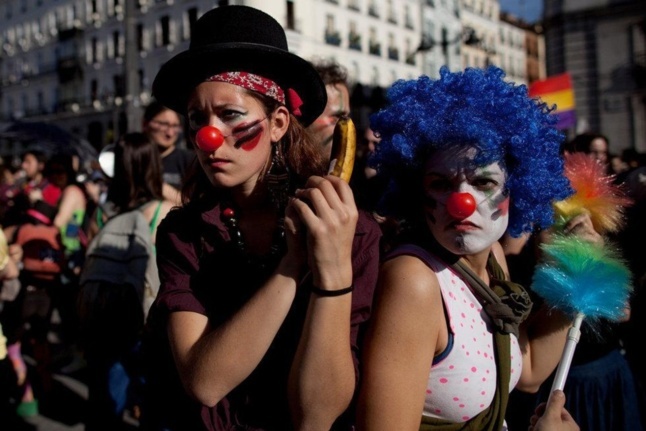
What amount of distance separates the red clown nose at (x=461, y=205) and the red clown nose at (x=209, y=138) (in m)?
0.61

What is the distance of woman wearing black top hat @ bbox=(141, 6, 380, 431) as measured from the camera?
131cm

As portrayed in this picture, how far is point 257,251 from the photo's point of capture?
64.1 inches

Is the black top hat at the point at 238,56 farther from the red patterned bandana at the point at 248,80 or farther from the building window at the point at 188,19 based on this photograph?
the building window at the point at 188,19

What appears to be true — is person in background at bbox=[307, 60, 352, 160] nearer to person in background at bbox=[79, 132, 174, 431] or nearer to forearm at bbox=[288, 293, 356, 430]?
person in background at bbox=[79, 132, 174, 431]

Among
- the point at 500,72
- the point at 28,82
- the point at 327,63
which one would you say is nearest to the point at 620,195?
the point at 500,72

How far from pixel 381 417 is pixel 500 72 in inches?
40.1

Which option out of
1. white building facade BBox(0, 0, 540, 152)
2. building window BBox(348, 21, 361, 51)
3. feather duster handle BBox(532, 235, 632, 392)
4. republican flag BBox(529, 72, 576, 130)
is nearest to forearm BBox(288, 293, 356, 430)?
feather duster handle BBox(532, 235, 632, 392)

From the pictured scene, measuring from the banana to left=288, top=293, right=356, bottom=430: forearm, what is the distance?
0.27 metres

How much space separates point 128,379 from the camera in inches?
138

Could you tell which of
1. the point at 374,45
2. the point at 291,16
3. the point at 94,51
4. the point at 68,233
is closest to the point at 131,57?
the point at 68,233

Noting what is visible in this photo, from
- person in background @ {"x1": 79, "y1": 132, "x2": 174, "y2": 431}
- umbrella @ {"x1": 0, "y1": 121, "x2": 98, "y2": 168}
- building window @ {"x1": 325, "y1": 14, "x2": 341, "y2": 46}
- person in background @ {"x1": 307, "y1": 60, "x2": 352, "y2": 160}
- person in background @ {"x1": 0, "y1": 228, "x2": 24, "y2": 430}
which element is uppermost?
building window @ {"x1": 325, "y1": 14, "x2": 341, "y2": 46}

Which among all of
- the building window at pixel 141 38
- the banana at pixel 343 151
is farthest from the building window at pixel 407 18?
the banana at pixel 343 151

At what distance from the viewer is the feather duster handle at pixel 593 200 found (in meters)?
2.02

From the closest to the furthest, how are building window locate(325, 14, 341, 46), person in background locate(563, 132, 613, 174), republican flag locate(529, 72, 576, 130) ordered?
person in background locate(563, 132, 613, 174), republican flag locate(529, 72, 576, 130), building window locate(325, 14, 341, 46)
